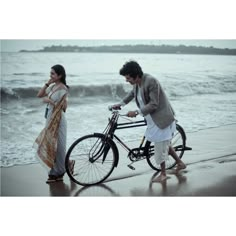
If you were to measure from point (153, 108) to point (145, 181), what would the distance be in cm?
82

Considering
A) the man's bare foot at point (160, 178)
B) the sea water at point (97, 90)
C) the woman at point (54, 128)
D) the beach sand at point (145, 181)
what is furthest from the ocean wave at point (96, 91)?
the man's bare foot at point (160, 178)

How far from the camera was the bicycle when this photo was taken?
3750 millimetres

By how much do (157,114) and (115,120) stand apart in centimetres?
42

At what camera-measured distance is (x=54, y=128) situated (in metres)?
3.78

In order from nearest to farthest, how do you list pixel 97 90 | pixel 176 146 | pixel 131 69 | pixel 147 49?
pixel 131 69 < pixel 176 146 < pixel 147 49 < pixel 97 90

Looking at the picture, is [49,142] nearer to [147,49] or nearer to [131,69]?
[131,69]

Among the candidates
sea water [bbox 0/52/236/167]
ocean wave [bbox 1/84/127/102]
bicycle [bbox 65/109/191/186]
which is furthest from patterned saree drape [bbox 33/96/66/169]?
ocean wave [bbox 1/84/127/102]

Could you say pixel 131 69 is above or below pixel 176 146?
above

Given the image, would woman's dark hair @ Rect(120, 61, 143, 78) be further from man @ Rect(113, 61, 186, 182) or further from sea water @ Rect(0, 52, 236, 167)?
sea water @ Rect(0, 52, 236, 167)

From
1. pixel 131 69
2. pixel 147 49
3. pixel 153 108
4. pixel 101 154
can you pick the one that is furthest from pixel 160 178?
pixel 147 49

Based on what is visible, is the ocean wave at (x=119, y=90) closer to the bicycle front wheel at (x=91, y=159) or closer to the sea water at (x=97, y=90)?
the sea water at (x=97, y=90)

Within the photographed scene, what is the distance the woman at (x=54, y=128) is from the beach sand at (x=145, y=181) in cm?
19
